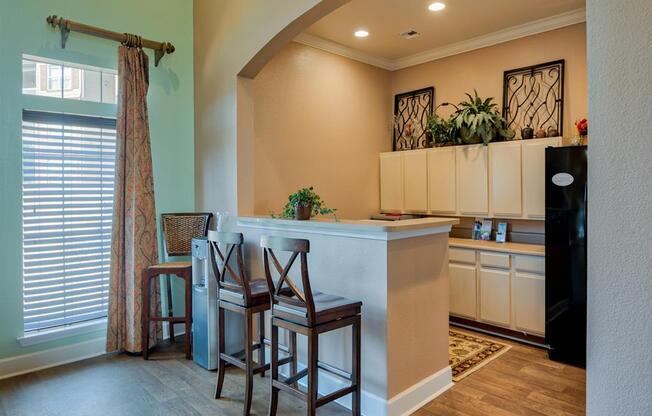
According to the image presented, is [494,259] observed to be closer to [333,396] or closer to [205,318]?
[333,396]

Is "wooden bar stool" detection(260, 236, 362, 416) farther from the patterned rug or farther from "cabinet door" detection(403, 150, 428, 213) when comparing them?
"cabinet door" detection(403, 150, 428, 213)

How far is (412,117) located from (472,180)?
50.3 inches

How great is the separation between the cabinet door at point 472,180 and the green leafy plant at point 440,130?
0.19 metres

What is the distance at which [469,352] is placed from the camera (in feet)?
12.2

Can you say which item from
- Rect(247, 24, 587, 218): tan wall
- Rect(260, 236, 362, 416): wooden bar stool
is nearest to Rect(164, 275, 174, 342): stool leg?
Rect(247, 24, 587, 218): tan wall

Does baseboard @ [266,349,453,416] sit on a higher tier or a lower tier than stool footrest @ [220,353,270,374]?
lower

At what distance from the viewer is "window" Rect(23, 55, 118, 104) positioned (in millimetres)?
3421

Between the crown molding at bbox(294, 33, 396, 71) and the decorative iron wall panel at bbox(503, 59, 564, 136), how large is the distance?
4.85ft

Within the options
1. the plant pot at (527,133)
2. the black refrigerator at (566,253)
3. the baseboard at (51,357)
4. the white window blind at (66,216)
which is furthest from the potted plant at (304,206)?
the plant pot at (527,133)

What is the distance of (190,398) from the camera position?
9.50ft

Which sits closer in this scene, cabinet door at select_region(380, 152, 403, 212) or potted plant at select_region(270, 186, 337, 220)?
potted plant at select_region(270, 186, 337, 220)

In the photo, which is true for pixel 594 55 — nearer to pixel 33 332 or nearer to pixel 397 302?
pixel 397 302

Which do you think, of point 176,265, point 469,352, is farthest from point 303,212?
point 469,352

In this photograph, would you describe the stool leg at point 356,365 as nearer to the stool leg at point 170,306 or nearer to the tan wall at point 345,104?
the tan wall at point 345,104
